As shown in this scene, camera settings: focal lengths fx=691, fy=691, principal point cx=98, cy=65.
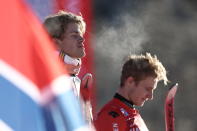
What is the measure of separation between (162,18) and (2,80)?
683 cm

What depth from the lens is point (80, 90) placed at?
3037 mm

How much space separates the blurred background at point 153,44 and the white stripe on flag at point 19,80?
5.65 meters

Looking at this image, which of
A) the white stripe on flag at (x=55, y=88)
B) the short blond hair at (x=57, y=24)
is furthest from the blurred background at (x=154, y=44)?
the white stripe on flag at (x=55, y=88)

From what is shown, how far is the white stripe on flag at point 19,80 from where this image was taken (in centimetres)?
125

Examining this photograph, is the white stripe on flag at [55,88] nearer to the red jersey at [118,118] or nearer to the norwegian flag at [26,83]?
the norwegian flag at [26,83]

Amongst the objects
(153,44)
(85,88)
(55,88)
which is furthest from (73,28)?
(153,44)

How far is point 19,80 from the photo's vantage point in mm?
1263

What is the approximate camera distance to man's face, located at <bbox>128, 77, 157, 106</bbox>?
3.08m

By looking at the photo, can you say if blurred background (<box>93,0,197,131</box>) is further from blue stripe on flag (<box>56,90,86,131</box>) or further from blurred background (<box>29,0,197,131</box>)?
blue stripe on flag (<box>56,90,86,131</box>)

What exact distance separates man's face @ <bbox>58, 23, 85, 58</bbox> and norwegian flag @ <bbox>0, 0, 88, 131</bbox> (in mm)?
1638

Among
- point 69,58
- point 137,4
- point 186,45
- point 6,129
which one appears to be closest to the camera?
point 6,129

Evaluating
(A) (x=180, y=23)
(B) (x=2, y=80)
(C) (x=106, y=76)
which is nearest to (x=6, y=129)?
(B) (x=2, y=80)

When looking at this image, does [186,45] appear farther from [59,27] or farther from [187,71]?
[59,27]

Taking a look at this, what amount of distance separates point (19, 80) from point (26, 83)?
0.01 metres
